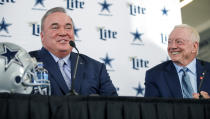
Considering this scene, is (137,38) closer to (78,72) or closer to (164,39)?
(164,39)

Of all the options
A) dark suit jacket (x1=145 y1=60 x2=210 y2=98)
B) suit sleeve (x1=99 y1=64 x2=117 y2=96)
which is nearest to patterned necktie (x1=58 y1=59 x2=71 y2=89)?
suit sleeve (x1=99 y1=64 x2=117 y2=96)

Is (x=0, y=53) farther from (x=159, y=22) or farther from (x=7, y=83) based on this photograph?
(x=159, y=22)

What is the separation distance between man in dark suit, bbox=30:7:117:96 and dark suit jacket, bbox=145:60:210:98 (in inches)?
13.7

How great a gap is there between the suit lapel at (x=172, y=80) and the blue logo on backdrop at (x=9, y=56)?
4.60ft

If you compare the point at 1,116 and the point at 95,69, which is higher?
the point at 95,69

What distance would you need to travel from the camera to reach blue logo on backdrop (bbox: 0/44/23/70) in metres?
1.78

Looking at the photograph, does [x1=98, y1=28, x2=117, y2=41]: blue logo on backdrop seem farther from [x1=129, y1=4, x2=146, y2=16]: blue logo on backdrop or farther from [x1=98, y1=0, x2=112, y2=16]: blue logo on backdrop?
[x1=129, y1=4, x2=146, y2=16]: blue logo on backdrop

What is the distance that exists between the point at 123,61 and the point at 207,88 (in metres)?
0.89

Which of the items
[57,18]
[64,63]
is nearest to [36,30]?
[57,18]

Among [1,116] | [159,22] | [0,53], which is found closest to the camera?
[1,116]

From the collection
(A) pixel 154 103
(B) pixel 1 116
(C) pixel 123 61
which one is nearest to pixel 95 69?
(C) pixel 123 61

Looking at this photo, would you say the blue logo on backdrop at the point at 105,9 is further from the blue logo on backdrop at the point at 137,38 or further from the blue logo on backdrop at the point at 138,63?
the blue logo on backdrop at the point at 138,63

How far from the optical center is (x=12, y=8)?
10.5 feet

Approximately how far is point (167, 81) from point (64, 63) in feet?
2.60
